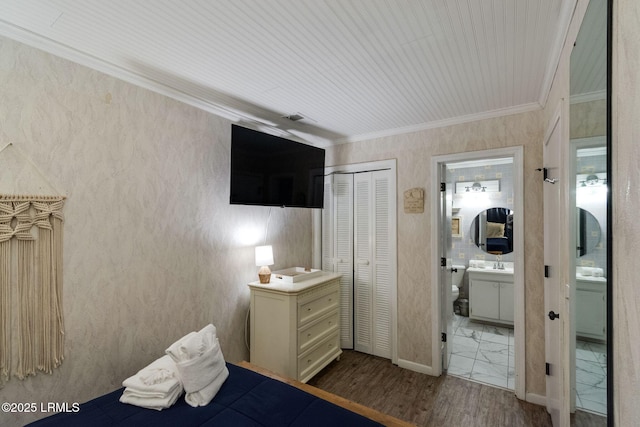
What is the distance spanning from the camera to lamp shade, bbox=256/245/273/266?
280 cm

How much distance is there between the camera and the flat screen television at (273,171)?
98.9 inches

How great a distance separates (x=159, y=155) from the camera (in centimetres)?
221

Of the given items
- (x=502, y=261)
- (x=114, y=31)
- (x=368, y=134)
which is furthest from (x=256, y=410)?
(x=502, y=261)

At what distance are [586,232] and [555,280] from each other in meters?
1.11

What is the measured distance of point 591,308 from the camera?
1.03m

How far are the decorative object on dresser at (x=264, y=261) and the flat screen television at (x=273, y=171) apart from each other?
46 cm

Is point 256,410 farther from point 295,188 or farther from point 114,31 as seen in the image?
point 114,31

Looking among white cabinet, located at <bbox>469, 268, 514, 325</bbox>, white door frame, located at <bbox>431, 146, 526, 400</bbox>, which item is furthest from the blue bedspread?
white cabinet, located at <bbox>469, 268, 514, 325</bbox>

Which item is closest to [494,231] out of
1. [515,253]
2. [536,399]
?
[515,253]

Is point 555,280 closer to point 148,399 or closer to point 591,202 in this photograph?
point 591,202

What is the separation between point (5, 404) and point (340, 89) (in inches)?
110

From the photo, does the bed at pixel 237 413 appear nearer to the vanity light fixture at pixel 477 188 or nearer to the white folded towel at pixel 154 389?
the white folded towel at pixel 154 389

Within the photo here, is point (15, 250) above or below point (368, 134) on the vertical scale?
below

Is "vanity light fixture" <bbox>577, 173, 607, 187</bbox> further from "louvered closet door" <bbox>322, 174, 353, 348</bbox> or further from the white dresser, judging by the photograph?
"louvered closet door" <bbox>322, 174, 353, 348</bbox>
